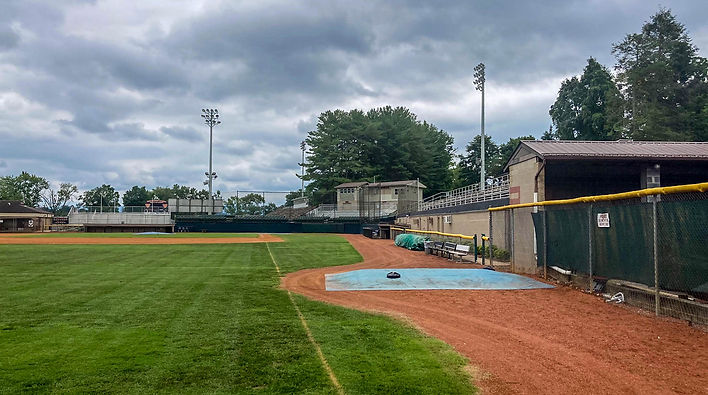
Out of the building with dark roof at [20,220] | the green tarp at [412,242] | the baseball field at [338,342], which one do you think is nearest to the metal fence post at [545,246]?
the baseball field at [338,342]

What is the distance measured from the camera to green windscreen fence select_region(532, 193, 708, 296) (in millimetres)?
7648

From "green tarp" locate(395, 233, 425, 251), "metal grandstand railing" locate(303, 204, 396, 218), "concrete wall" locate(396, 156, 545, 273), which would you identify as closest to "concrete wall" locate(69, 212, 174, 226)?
"metal grandstand railing" locate(303, 204, 396, 218)

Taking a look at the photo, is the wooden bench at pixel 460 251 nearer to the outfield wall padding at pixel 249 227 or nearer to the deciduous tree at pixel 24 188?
the outfield wall padding at pixel 249 227

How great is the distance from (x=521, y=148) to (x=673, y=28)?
157ft

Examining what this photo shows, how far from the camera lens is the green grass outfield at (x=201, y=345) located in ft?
16.2

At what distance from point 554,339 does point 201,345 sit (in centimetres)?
521

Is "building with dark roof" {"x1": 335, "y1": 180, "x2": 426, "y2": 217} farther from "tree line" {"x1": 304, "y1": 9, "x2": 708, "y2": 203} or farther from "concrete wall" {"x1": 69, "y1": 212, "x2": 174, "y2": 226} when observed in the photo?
"concrete wall" {"x1": 69, "y1": 212, "x2": 174, "y2": 226}

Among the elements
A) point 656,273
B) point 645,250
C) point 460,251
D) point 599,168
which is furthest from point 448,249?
point 656,273

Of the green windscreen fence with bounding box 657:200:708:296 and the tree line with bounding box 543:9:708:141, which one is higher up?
the tree line with bounding box 543:9:708:141

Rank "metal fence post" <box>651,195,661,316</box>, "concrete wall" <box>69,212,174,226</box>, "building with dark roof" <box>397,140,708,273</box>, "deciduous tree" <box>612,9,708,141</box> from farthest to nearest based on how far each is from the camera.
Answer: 1. "concrete wall" <box>69,212,174,226</box>
2. "deciduous tree" <box>612,9,708,141</box>
3. "building with dark roof" <box>397,140,708,273</box>
4. "metal fence post" <box>651,195,661,316</box>

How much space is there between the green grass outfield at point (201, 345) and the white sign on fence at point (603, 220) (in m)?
5.65

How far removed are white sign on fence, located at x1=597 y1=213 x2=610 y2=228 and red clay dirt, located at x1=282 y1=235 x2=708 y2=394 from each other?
1637 mm

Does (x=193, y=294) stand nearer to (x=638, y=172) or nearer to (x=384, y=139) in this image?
(x=638, y=172)

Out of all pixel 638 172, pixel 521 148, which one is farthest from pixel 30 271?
pixel 638 172
